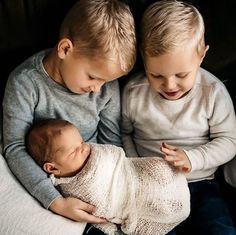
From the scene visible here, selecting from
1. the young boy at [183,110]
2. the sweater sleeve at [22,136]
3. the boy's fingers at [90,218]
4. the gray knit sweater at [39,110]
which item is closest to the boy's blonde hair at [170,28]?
the young boy at [183,110]

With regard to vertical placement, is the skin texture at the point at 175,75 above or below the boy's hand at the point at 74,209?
above

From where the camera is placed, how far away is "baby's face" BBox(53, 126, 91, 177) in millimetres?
1214

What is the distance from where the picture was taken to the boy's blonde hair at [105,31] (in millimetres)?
1192

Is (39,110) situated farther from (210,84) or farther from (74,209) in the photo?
(210,84)

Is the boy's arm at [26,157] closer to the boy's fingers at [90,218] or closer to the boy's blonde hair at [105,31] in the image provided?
the boy's fingers at [90,218]

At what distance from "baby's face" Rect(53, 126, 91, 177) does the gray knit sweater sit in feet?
0.18

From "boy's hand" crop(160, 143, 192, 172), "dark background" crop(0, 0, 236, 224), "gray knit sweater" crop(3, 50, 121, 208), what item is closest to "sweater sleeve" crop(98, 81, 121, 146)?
"gray knit sweater" crop(3, 50, 121, 208)

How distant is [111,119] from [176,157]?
9.7 inches

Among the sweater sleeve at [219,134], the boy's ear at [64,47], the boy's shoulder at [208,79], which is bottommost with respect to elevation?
the sweater sleeve at [219,134]

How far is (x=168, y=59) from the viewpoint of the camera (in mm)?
1205

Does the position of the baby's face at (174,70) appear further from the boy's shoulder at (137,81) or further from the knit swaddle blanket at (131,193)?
the knit swaddle blanket at (131,193)

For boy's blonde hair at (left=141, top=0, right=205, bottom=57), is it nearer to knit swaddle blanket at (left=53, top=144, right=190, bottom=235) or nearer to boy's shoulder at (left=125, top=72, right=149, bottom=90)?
boy's shoulder at (left=125, top=72, right=149, bottom=90)

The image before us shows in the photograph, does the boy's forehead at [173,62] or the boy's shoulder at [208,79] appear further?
the boy's shoulder at [208,79]

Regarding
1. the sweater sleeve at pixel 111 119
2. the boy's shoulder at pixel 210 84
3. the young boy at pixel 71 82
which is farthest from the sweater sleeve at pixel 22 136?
the boy's shoulder at pixel 210 84
